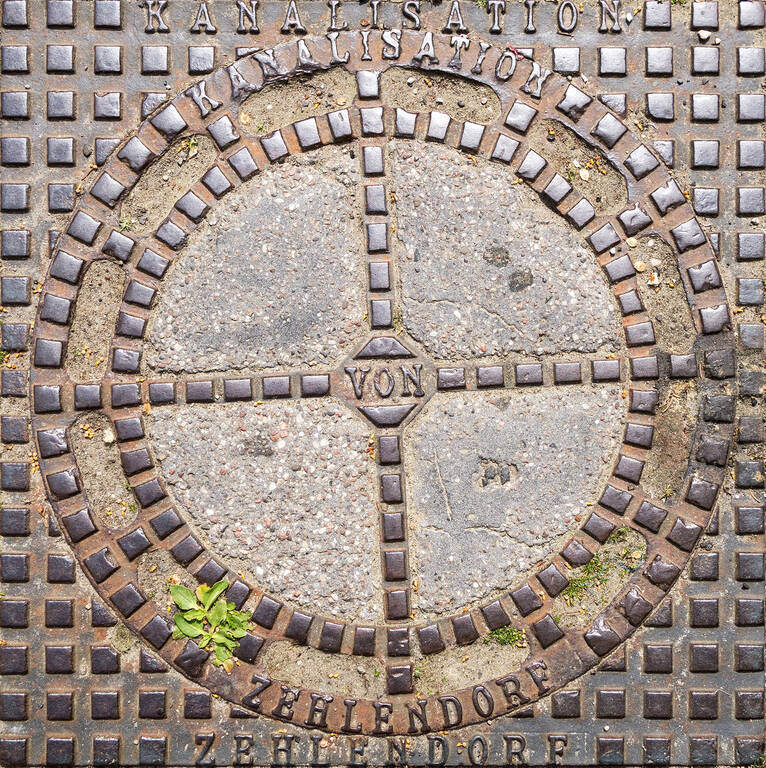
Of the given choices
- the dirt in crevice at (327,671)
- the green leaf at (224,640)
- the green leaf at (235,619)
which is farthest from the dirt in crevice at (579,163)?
the green leaf at (224,640)

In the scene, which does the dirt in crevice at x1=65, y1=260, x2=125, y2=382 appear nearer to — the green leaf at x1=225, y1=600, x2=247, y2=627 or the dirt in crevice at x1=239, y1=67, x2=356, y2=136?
the dirt in crevice at x1=239, y1=67, x2=356, y2=136

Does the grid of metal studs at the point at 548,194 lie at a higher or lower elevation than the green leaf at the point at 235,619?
higher

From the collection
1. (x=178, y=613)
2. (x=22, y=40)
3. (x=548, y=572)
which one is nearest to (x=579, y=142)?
(x=548, y=572)

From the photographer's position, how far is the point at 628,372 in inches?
113

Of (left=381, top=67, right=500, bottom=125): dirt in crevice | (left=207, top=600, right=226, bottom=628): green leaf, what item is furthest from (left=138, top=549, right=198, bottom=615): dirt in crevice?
(left=381, top=67, right=500, bottom=125): dirt in crevice

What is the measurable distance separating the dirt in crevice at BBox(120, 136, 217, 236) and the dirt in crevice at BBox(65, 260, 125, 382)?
240 mm

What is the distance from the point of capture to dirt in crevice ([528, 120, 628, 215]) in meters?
2.89

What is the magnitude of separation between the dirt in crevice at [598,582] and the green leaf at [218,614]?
4.88 ft

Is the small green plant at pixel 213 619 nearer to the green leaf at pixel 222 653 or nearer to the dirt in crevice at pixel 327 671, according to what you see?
the green leaf at pixel 222 653

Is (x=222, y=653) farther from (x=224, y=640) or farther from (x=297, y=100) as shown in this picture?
(x=297, y=100)

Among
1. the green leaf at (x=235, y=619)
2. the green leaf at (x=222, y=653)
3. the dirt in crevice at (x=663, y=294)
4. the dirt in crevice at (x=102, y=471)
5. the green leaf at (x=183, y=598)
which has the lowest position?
the green leaf at (x=222, y=653)

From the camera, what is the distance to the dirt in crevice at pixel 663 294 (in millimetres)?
2871

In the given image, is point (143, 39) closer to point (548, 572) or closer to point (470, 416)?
point (470, 416)

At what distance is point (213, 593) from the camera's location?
2.80m
